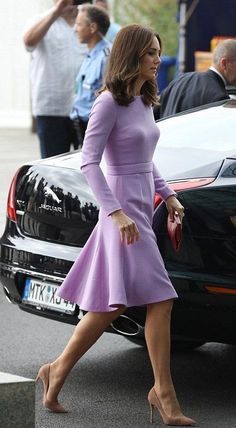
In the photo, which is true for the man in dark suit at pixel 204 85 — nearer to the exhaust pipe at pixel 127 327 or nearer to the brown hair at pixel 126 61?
the exhaust pipe at pixel 127 327

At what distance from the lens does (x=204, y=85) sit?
851 centimetres

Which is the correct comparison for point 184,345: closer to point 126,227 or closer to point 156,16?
point 126,227

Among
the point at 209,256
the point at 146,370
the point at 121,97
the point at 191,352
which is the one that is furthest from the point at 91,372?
the point at 121,97

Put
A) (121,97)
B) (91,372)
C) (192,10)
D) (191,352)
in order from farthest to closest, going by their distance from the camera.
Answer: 1. (192,10)
2. (191,352)
3. (91,372)
4. (121,97)

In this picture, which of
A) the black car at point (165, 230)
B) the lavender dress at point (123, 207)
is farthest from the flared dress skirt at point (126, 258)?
the black car at point (165, 230)

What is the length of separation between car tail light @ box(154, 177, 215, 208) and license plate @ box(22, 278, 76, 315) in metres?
0.62

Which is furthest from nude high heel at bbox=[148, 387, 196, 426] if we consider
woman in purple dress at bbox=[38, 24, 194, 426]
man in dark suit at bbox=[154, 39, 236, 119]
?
man in dark suit at bbox=[154, 39, 236, 119]

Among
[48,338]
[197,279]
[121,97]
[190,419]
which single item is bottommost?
[48,338]

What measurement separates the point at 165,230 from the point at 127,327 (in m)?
0.48

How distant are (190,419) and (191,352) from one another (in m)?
1.52

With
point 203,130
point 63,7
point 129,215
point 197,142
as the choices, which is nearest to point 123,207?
point 129,215

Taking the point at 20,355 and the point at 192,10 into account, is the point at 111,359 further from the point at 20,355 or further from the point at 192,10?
the point at 192,10

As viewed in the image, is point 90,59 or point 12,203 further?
point 90,59

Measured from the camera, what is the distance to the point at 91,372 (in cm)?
654
